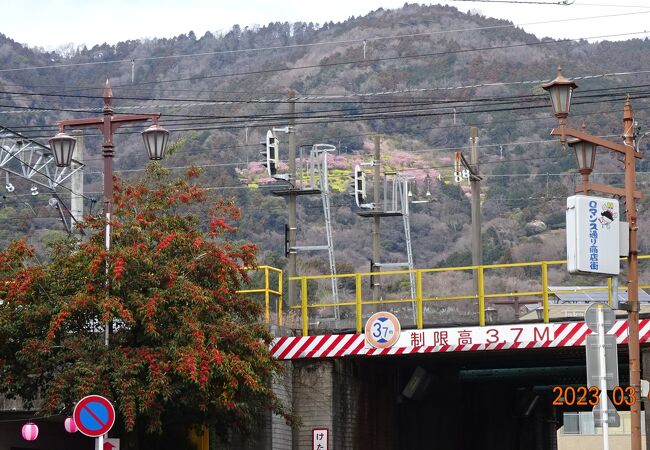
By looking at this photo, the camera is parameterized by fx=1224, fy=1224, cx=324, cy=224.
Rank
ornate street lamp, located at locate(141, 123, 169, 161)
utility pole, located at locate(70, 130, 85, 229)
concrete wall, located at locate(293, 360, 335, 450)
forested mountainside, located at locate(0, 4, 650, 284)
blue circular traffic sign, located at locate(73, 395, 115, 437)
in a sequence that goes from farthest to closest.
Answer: forested mountainside, located at locate(0, 4, 650, 284)
utility pole, located at locate(70, 130, 85, 229)
concrete wall, located at locate(293, 360, 335, 450)
ornate street lamp, located at locate(141, 123, 169, 161)
blue circular traffic sign, located at locate(73, 395, 115, 437)

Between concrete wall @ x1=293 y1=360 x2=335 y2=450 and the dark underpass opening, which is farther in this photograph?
the dark underpass opening

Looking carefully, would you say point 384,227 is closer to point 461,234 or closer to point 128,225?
point 461,234

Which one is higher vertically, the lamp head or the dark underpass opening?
the lamp head

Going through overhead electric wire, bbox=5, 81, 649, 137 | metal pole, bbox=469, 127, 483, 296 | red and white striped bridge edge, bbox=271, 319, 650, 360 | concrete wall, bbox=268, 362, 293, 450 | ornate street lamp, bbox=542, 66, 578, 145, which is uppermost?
overhead electric wire, bbox=5, 81, 649, 137

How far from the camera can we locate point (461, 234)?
3875 inches

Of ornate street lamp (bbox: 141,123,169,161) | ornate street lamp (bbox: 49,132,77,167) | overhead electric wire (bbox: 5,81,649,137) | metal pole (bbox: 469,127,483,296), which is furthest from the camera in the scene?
metal pole (bbox: 469,127,483,296)

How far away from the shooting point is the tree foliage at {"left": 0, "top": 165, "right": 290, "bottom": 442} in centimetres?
2058

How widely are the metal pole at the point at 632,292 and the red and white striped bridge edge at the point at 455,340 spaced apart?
16.4 feet

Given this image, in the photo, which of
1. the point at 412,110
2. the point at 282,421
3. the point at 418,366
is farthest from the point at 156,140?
the point at 412,110

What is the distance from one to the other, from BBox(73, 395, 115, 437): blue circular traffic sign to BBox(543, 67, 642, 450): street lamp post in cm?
765

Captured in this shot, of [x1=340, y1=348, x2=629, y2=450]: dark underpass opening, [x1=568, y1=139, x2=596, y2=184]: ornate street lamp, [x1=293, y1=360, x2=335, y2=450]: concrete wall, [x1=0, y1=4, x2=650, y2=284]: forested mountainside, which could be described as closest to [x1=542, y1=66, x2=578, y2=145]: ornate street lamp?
[x1=568, y1=139, x2=596, y2=184]: ornate street lamp

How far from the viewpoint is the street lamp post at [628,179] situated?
1773 centimetres

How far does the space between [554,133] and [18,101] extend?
11450 centimetres

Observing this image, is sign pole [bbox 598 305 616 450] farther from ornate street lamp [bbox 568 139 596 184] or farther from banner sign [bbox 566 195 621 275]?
ornate street lamp [bbox 568 139 596 184]
